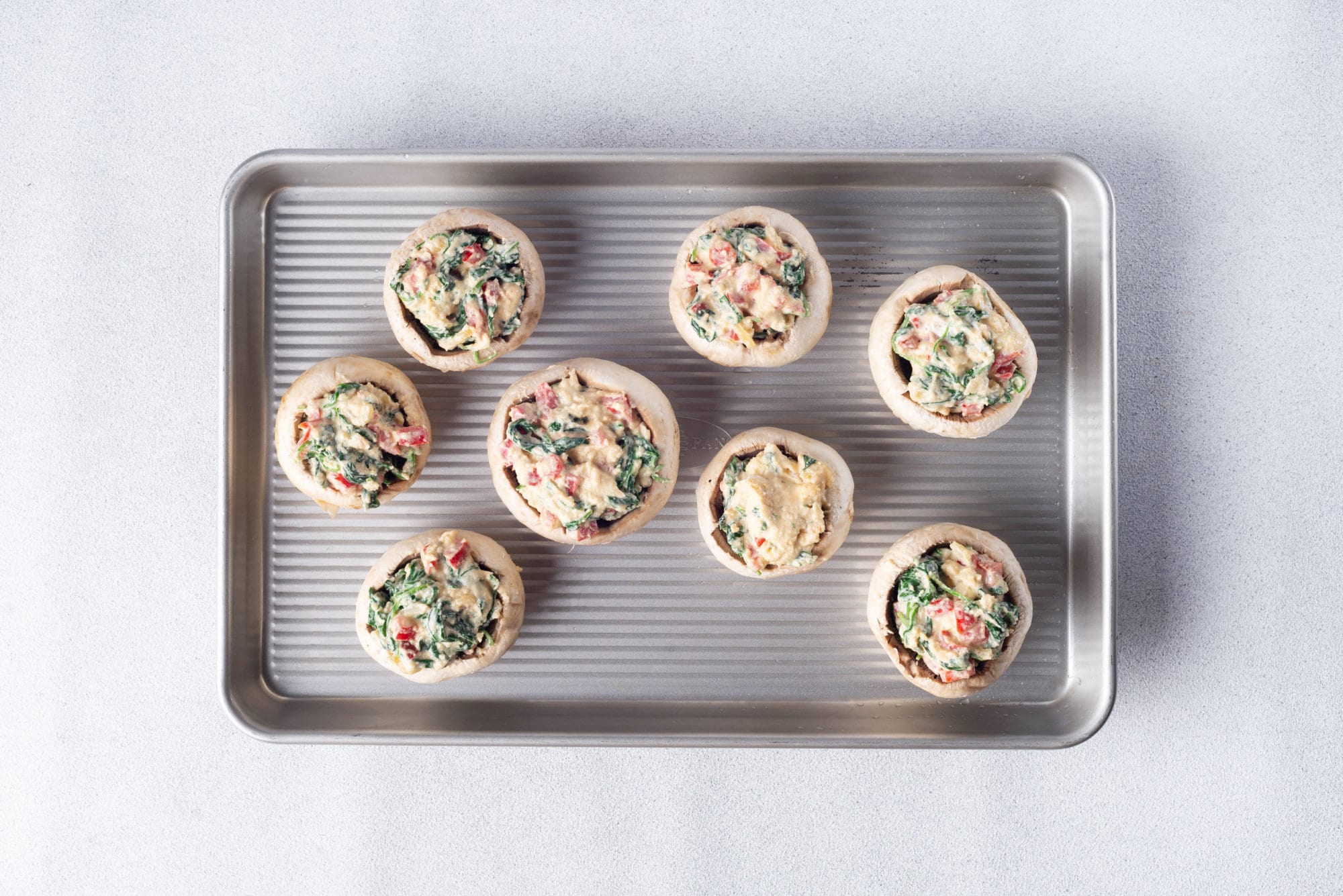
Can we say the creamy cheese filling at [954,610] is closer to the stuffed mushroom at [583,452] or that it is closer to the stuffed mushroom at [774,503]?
the stuffed mushroom at [774,503]

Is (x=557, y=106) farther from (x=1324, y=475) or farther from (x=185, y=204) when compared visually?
(x=1324, y=475)

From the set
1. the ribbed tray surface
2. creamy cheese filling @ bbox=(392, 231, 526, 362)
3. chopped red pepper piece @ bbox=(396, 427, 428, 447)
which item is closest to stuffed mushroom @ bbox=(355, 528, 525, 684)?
the ribbed tray surface

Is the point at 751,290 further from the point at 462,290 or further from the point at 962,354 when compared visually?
the point at 462,290

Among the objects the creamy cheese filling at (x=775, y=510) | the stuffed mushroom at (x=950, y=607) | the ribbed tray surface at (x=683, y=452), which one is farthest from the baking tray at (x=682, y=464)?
the creamy cheese filling at (x=775, y=510)

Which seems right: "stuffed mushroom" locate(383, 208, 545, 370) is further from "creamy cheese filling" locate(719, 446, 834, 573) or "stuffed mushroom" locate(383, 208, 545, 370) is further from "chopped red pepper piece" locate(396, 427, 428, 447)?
"creamy cheese filling" locate(719, 446, 834, 573)

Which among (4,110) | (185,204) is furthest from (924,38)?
(4,110)

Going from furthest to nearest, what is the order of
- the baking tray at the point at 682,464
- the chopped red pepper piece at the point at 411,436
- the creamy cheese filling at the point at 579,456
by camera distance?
the baking tray at the point at 682,464 → the chopped red pepper piece at the point at 411,436 → the creamy cheese filling at the point at 579,456

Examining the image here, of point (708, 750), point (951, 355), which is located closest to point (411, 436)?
point (708, 750)
